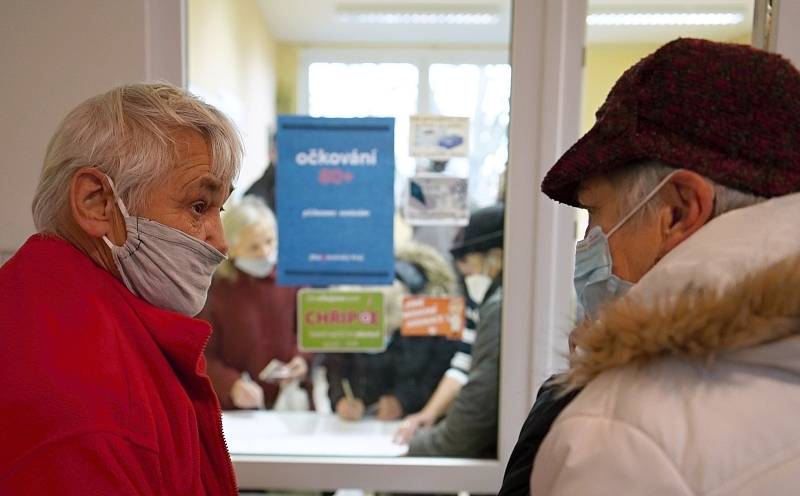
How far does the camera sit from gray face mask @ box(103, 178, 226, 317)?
90 centimetres

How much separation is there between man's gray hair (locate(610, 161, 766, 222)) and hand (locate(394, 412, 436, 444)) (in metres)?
1.32

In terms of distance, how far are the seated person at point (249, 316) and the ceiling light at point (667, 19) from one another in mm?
1170

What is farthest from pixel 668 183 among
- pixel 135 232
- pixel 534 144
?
pixel 534 144

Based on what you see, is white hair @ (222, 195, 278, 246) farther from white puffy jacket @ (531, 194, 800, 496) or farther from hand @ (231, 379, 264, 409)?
white puffy jacket @ (531, 194, 800, 496)

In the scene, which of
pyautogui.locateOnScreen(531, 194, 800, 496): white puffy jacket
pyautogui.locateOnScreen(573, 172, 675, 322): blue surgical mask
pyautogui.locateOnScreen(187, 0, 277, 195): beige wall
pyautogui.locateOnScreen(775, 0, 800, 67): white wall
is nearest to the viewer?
pyautogui.locateOnScreen(531, 194, 800, 496): white puffy jacket

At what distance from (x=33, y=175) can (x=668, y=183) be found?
166cm

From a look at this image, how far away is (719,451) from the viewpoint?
0.53 meters

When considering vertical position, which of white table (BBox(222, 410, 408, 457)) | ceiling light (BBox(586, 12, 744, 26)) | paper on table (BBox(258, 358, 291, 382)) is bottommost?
white table (BBox(222, 410, 408, 457))

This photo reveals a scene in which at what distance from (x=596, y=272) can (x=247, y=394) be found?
1392 mm

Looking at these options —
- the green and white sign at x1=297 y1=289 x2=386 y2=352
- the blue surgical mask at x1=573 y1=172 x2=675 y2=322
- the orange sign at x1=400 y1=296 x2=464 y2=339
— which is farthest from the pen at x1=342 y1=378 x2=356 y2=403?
the blue surgical mask at x1=573 y1=172 x2=675 y2=322

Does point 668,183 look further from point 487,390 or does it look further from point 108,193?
point 487,390

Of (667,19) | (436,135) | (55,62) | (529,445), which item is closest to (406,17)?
(436,135)

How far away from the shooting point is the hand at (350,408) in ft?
6.33

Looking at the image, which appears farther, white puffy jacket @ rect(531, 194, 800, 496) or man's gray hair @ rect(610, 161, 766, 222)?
man's gray hair @ rect(610, 161, 766, 222)
